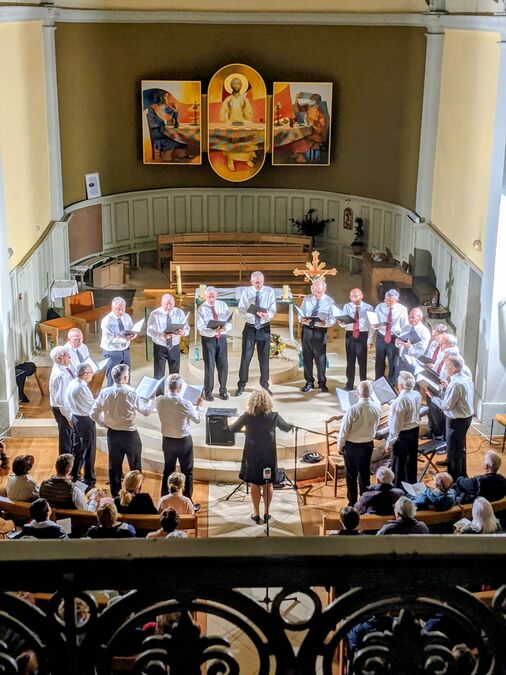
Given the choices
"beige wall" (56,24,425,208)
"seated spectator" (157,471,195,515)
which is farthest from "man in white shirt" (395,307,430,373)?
"beige wall" (56,24,425,208)

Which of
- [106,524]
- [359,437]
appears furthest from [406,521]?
[359,437]

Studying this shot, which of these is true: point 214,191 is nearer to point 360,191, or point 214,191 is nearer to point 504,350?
point 360,191

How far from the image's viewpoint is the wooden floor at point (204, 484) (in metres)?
10.2

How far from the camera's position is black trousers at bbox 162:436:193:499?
10.0 m

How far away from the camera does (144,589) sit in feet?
6.59

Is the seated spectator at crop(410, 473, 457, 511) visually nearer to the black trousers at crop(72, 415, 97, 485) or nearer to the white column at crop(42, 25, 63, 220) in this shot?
the black trousers at crop(72, 415, 97, 485)

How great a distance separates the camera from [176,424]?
388 inches

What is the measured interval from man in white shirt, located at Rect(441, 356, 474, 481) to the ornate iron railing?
8.34m

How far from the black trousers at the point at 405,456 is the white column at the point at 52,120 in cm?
897

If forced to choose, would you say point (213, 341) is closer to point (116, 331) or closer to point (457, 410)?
point (116, 331)

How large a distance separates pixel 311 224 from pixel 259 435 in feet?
36.1

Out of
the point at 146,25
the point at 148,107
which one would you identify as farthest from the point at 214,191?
the point at 146,25

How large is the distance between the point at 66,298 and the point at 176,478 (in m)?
8.04

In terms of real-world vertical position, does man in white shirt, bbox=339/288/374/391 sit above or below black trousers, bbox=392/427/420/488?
above
